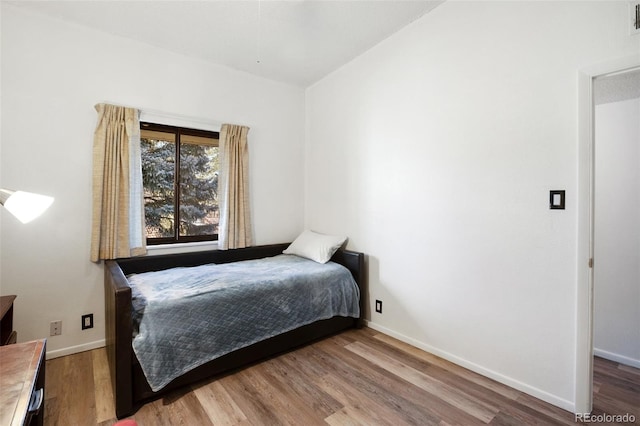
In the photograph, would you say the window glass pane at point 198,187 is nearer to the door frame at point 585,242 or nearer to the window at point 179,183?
the window at point 179,183

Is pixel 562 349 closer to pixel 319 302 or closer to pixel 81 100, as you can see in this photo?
pixel 319 302

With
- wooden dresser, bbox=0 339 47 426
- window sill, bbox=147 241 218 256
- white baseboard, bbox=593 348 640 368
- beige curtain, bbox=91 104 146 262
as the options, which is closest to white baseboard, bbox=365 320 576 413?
white baseboard, bbox=593 348 640 368

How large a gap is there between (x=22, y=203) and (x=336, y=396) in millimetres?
1869

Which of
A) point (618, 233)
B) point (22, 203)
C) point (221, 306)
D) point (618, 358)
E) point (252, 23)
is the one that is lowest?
point (618, 358)

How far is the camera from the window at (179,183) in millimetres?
2926

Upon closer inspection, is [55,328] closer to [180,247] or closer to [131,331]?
[180,247]

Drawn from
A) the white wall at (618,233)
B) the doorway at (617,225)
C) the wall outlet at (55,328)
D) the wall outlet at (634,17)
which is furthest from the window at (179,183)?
the white wall at (618,233)

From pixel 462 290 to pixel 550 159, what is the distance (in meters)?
1.05

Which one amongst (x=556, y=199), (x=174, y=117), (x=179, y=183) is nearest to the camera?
(x=556, y=199)

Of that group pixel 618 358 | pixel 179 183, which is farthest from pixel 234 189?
pixel 618 358

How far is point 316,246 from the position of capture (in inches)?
125

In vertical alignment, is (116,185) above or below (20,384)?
above

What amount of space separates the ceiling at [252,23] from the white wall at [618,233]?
1.79m

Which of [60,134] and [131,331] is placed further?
[60,134]
